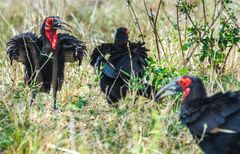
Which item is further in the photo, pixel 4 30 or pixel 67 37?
pixel 4 30

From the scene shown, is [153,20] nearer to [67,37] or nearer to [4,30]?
[67,37]

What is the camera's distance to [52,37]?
344 inches

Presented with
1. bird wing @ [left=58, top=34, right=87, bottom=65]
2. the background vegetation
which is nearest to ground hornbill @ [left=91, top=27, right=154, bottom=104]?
the background vegetation

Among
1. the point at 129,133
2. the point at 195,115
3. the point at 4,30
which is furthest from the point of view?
the point at 4,30

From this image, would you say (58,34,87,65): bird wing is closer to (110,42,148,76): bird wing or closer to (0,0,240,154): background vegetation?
(0,0,240,154): background vegetation

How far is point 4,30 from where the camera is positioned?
1275cm

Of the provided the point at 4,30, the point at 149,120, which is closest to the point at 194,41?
the point at 149,120

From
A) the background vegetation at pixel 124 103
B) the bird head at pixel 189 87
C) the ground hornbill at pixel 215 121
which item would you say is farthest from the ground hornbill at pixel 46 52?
the ground hornbill at pixel 215 121

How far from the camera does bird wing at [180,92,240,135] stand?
596cm

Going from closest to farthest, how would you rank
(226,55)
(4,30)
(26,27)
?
1. (226,55)
2. (26,27)
3. (4,30)

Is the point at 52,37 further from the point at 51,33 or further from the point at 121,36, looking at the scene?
the point at 121,36

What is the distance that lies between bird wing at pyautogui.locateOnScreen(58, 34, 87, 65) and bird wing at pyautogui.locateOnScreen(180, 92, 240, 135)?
9.00 ft

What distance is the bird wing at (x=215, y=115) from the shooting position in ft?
19.6

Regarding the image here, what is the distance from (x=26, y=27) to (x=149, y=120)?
4.60 metres
